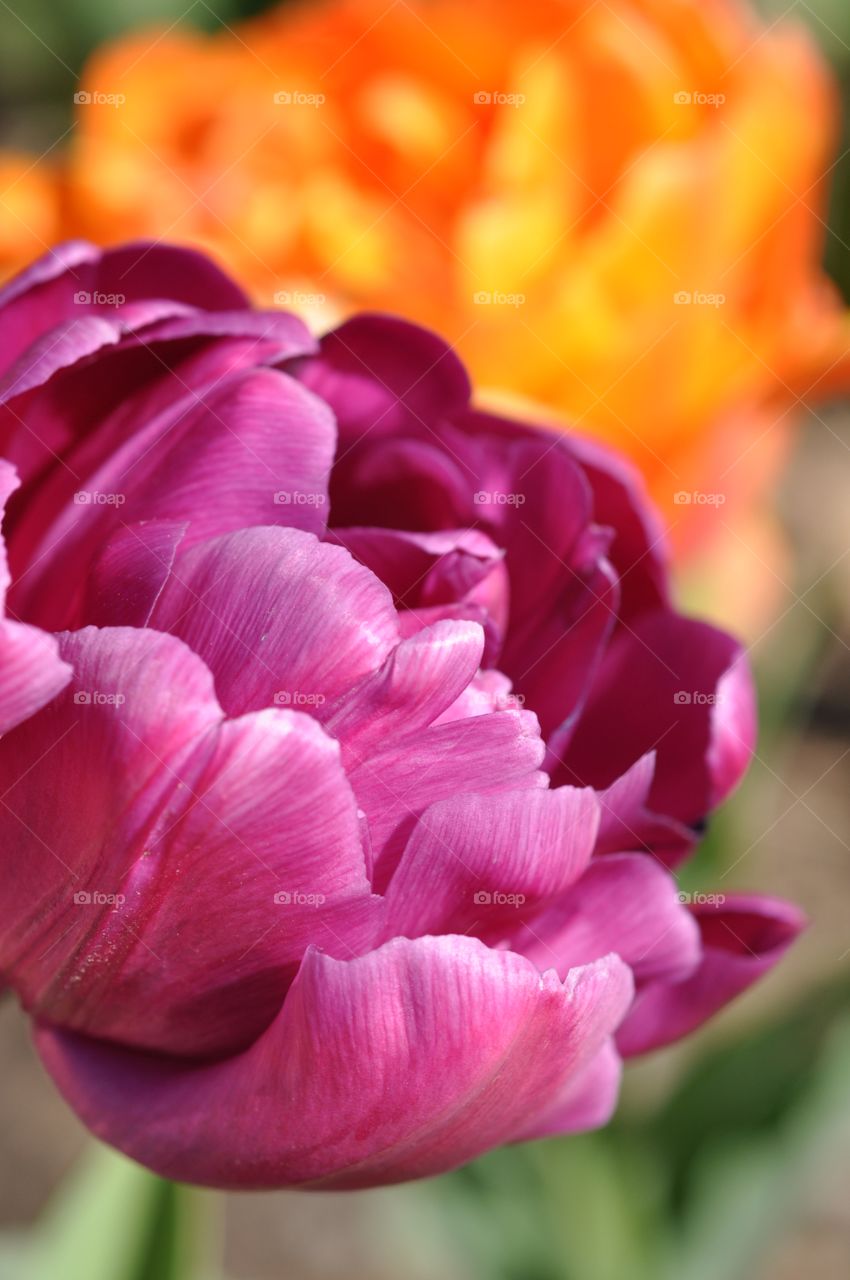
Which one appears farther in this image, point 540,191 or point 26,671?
point 540,191

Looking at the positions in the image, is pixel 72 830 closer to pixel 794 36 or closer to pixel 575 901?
pixel 575 901

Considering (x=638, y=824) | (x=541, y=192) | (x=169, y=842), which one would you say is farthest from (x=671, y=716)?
(x=541, y=192)

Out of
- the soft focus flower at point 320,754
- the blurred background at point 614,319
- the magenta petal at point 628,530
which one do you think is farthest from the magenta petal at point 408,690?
the blurred background at point 614,319

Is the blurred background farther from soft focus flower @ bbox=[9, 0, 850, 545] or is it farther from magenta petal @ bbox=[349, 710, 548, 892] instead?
magenta petal @ bbox=[349, 710, 548, 892]

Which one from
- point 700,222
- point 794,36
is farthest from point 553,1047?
point 794,36

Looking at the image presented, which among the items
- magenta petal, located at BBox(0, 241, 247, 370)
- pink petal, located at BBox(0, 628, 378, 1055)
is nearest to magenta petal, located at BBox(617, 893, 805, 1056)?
pink petal, located at BBox(0, 628, 378, 1055)

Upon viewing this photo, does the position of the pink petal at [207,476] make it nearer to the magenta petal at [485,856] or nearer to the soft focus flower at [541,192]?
the magenta petal at [485,856]

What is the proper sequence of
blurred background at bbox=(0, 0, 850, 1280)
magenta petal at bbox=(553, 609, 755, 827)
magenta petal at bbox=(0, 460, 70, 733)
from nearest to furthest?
magenta petal at bbox=(0, 460, 70, 733) → magenta petal at bbox=(553, 609, 755, 827) → blurred background at bbox=(0, 0, 850, 1280)

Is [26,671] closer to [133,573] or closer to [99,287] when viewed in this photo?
[133,573]
